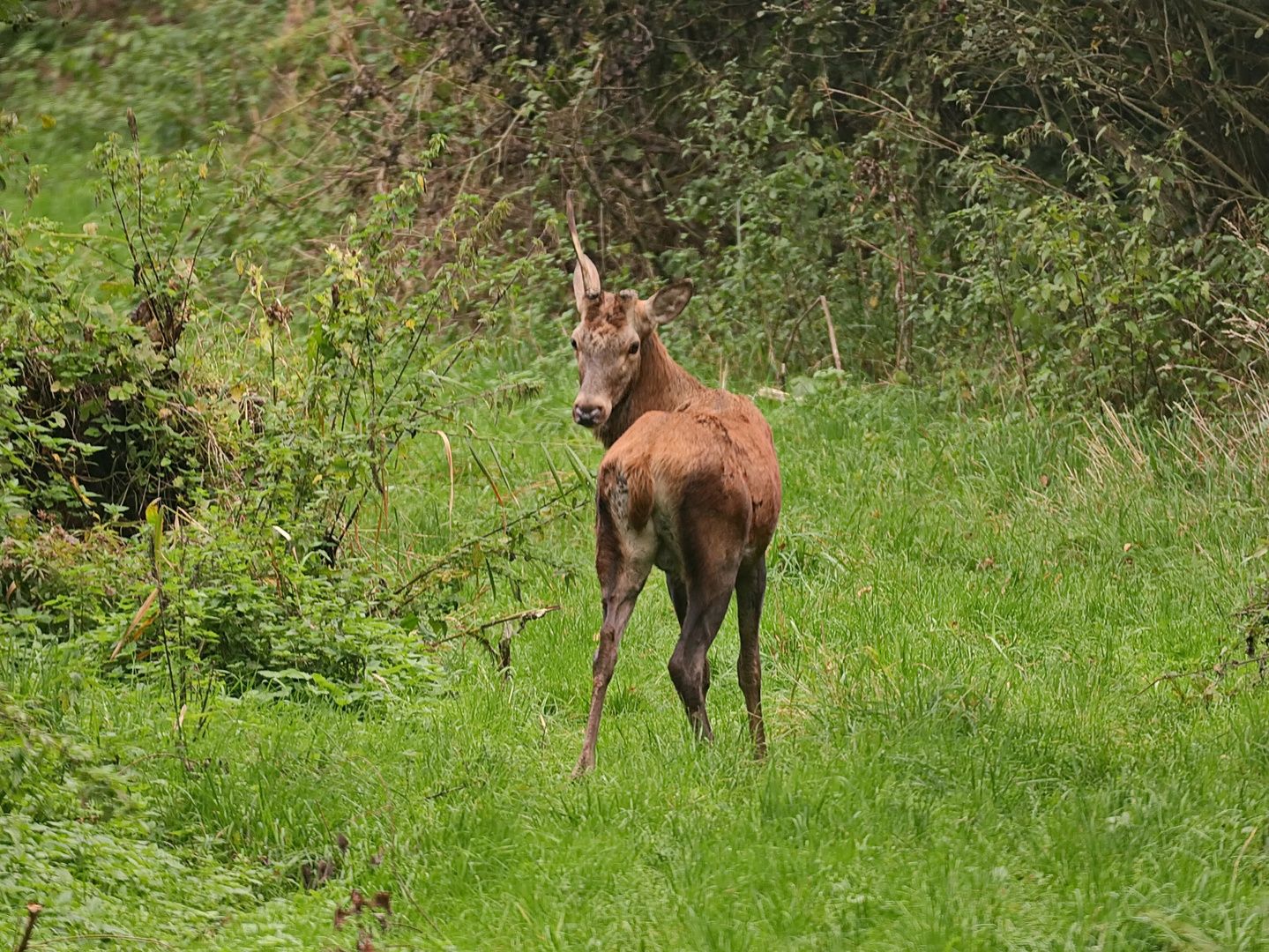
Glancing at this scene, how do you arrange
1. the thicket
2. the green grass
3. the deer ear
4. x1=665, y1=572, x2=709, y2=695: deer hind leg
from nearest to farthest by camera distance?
the green grass, x1=665, y1=572, x2=709, y2=695: deer hind leg, the deer ear, the thicket

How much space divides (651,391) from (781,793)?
79.1 inches

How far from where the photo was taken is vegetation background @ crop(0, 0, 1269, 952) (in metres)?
4.73

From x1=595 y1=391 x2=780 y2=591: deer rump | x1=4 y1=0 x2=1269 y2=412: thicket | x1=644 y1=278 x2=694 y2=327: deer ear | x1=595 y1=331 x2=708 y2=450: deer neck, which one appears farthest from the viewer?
x1=4 y1=0 x2=1269 y2=412: thicket

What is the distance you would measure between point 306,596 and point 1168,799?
12.7 ft

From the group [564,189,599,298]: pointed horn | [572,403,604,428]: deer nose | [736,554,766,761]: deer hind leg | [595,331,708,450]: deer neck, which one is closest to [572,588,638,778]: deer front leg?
[736,554,766,761]: deer hind leg

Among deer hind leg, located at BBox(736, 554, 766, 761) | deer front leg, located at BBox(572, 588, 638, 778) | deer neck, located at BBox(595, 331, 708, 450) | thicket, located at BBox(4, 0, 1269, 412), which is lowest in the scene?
thicket, located at BBox(4, 0, 1269, 412)

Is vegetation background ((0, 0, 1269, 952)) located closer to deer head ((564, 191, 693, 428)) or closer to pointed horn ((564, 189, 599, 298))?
pointed horn ((564, 189, 599, 298))

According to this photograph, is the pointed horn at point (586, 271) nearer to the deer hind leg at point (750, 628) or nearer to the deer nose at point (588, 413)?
the deer nose at point (588, 413)

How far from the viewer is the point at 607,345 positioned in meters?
6.43

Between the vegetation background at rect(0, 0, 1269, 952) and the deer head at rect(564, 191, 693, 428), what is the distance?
1.26 metres

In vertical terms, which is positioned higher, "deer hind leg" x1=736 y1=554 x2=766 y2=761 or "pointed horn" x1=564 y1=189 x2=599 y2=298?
"pointed horn" x1=564 y1=189 x2=599 y2=298

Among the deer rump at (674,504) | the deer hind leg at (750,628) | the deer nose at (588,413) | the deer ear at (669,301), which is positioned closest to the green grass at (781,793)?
the deer hind leg at (750,628)

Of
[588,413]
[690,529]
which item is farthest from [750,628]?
[588,413]

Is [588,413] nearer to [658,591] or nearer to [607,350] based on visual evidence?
[607,350]
